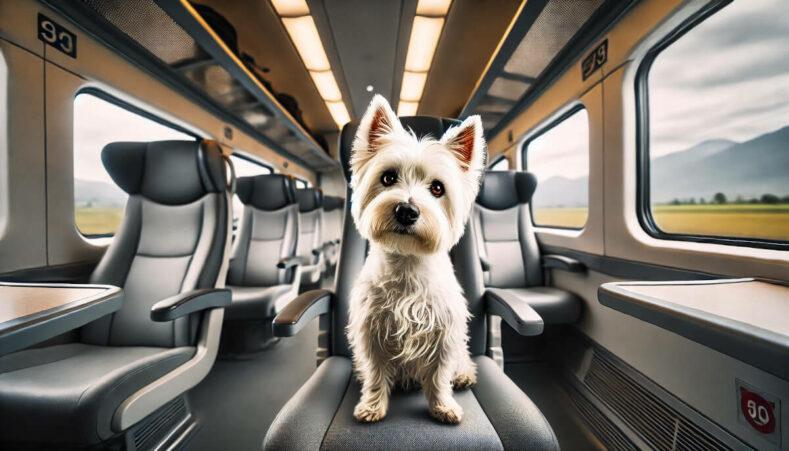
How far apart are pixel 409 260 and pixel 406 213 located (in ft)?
0.76

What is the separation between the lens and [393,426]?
0.99 m

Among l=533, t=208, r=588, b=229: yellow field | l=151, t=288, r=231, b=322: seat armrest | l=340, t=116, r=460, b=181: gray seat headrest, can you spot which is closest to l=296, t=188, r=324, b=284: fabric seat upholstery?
l=151, t=288, r=231, b=322: seat armrest

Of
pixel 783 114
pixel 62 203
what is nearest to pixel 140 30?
pixel 62 203

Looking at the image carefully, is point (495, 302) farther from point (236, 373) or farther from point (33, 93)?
point (33, 93)

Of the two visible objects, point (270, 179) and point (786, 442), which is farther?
point (270, 179)

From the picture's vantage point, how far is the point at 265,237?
374 cm

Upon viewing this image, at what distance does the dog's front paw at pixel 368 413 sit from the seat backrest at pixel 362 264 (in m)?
0.45

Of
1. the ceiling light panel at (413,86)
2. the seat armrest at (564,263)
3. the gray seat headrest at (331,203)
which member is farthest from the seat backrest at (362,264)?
the gray seat headrest at (331,203)

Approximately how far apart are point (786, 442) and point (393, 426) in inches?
62.1

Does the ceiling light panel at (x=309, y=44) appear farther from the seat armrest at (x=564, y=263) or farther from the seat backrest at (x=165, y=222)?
the seat armrest at (x=564, y=263)

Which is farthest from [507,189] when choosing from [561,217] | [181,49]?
[181,49]

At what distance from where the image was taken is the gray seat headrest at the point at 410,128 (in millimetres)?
1530

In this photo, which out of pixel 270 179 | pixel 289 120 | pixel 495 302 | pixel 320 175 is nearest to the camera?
pixel 495 302

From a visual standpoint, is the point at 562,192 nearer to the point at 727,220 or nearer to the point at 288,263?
the point at 727,220
